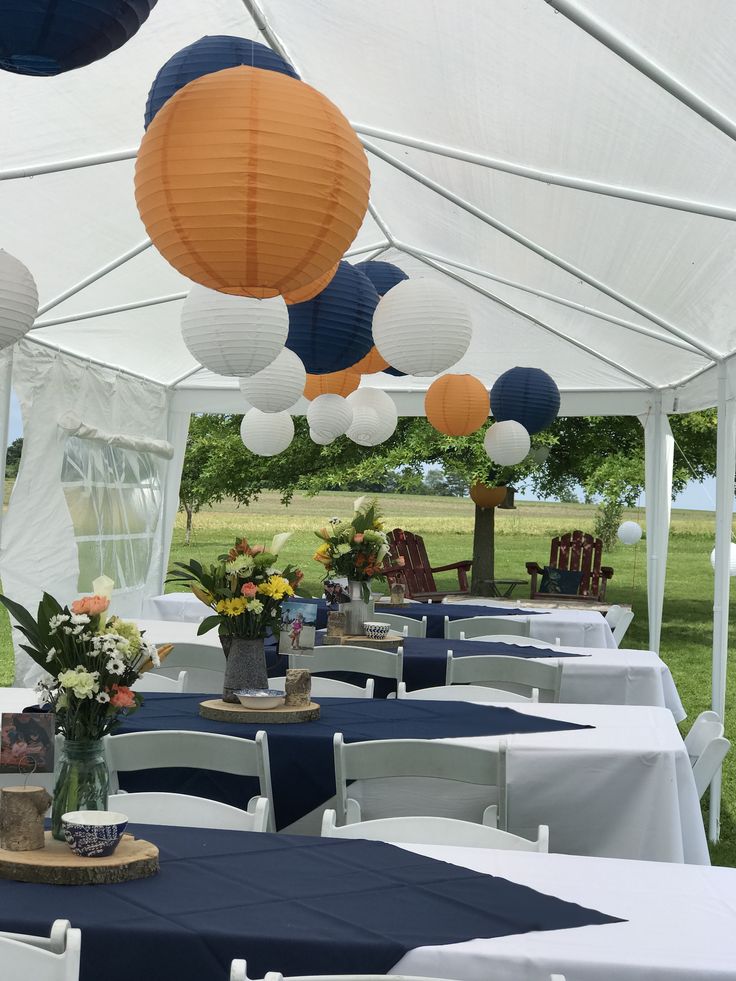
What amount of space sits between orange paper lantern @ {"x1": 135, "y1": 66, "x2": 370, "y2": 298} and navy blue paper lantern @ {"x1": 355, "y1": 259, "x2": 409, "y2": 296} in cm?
333

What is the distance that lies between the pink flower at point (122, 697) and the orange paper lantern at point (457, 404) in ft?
20.3

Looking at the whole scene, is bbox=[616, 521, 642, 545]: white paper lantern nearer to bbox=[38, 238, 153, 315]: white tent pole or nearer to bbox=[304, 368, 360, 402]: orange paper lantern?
bbox=[304, 368, 360, 402]: orange paper lantern

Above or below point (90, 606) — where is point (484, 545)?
above

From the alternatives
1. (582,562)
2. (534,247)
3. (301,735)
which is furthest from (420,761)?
(582,562)

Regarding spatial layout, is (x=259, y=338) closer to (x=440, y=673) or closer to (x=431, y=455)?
(x=440, y=673)

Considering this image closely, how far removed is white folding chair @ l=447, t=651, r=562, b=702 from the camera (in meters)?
5.11

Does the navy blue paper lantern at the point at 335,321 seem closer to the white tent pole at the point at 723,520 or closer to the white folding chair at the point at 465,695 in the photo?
the white folding chair at the point at 465,695

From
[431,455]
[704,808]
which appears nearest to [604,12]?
[704,808]

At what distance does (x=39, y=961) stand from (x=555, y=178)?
14.7 ft

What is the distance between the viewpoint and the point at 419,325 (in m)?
5.96

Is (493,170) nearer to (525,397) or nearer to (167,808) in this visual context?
(525,397)

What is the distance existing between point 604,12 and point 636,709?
2562 millimetres

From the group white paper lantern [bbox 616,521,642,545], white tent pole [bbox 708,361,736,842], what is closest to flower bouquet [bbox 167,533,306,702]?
white tent pole [bbox 708,361,736,842]

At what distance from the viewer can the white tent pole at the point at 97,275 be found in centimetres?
772
